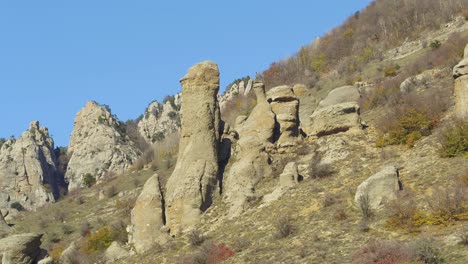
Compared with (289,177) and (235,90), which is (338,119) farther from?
(235,90)

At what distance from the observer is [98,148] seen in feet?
278

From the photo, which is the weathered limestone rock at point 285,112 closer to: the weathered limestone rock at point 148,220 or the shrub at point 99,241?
the weathered limestone rock at point 148,220

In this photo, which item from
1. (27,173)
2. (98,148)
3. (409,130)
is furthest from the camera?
(27,173)

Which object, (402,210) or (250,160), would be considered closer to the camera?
(402,210)

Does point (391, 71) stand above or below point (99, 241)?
above

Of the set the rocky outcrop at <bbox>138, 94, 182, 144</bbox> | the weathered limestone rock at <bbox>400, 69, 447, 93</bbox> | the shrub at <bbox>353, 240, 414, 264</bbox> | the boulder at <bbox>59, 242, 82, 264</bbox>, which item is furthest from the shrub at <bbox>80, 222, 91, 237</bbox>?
the rocky outcrop at <bbox>138, 94, 182, 144</bbox>

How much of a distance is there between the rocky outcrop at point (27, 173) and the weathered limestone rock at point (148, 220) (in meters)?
55.2

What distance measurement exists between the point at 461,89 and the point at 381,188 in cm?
686

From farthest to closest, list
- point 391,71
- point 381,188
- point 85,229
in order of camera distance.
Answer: point 391,71
point 85,229
point 381,188

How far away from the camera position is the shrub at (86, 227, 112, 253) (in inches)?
1352

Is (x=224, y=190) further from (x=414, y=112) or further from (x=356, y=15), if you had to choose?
(x=356, y=15)

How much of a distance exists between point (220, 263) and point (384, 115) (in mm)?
14729

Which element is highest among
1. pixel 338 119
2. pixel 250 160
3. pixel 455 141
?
pixel 338 119

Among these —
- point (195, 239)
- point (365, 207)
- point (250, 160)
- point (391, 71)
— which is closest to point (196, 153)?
point (250, 160)
